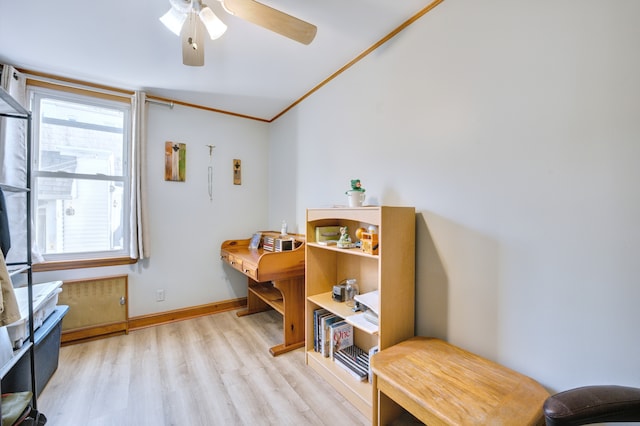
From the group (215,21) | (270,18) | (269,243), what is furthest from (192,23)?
(269,243)

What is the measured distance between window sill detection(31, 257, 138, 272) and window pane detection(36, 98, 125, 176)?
877 mm

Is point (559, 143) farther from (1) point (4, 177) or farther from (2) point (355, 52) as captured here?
(1) point (4, 177)

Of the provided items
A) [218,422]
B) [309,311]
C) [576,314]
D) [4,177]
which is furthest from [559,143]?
[4,177]

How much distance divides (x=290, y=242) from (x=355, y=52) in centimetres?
169

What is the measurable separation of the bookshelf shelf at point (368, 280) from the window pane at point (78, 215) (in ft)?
7.13

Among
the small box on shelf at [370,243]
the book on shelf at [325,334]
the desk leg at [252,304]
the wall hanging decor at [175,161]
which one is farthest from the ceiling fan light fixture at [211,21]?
the desk leg at [252,304]

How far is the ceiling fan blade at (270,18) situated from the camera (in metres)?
1.28

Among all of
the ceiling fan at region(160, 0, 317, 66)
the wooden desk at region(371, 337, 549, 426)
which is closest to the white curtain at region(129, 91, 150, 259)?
the ceiling fan at region(160, 0, 317, 66)

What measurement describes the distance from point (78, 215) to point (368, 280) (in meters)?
2.86

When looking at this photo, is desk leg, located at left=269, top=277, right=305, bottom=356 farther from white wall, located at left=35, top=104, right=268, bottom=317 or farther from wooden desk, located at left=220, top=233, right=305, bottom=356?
white wall, located at left=35, top=104, right=268, bottom=317

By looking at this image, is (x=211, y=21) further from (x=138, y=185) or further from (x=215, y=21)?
(x=138, y=185)

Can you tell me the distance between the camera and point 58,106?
→ 251 cm

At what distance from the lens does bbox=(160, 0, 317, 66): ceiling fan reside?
1308 millimetres

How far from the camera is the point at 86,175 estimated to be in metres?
2.60
